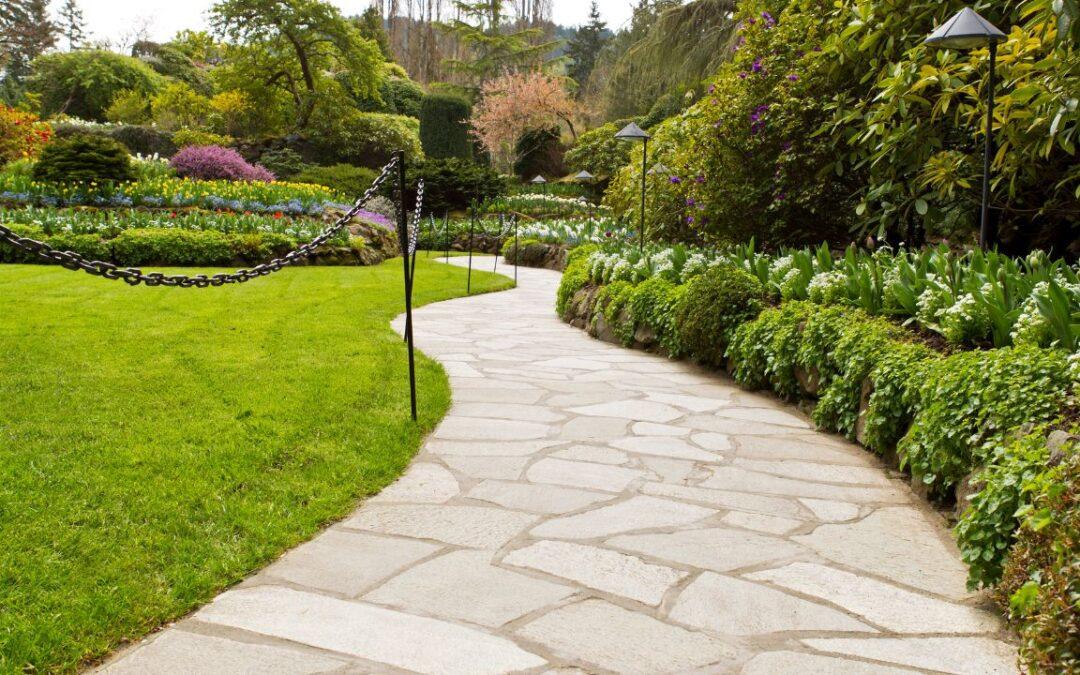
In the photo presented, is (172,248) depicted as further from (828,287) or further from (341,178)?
(341,178)

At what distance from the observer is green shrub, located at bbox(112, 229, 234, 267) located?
10859 millimetres

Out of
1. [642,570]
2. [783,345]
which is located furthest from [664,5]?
[642,570]

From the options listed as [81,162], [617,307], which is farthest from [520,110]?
[617,307]

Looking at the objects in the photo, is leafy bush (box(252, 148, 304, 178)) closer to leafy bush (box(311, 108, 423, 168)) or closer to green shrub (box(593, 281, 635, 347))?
leafy bush (box(311, 108, 423, 168))

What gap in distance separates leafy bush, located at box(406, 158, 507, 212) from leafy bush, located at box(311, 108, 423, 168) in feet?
7.20

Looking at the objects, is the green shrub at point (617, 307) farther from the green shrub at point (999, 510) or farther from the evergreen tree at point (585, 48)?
the evergreen tree at point (585, 48)

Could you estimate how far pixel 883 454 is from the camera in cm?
371

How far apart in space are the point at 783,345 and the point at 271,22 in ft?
78.7

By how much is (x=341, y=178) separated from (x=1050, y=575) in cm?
2130

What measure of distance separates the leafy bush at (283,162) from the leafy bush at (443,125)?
19.3 feet

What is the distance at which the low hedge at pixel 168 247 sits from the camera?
34.7ft

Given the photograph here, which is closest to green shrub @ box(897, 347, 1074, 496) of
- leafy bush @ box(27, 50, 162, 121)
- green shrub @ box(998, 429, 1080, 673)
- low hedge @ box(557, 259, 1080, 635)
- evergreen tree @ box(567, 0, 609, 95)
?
low hedge @ box(557, 259, 1080, 635)

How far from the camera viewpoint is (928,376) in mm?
3291

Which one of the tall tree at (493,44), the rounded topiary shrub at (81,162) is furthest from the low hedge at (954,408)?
the tall tree at (493,44)
